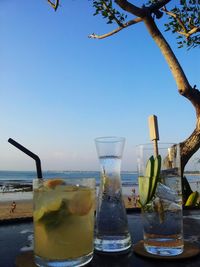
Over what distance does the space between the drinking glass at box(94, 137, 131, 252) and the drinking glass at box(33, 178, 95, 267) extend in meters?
0.08

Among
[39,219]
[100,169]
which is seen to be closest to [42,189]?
[39,219]

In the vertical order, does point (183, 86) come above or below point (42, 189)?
above

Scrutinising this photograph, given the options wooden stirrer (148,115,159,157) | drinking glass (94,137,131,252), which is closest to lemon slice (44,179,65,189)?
drinking glass (94,137,131,252)

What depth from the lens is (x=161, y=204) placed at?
41.4 inches

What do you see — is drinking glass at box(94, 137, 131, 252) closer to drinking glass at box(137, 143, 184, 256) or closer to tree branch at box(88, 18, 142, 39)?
drinking glass at box(137, 143, 184, 256)

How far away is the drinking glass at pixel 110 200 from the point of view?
1.10 m

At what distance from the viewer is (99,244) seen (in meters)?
1.10

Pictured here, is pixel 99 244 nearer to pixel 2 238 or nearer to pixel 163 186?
pixel 163 186

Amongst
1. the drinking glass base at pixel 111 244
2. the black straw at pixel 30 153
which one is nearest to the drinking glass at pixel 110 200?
the drinking glass base at pixel 111 244

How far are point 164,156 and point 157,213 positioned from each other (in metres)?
0.17

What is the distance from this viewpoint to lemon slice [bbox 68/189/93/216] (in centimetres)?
99

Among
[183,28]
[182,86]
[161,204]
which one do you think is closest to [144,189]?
[161,204]

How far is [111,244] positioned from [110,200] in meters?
0.13

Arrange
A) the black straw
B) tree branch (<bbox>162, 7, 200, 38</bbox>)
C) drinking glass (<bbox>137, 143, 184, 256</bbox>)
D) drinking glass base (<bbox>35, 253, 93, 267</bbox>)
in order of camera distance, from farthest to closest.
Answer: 1. tree branch (<bbox>162, 7, 200, 38</bbox>)
2. the black straw
3. drinking glass (<bbox>137, 143, 184, 256</bbox>)
4. drinking glass base (<bbox>35, 253, 93, 267</bbox>)
